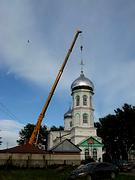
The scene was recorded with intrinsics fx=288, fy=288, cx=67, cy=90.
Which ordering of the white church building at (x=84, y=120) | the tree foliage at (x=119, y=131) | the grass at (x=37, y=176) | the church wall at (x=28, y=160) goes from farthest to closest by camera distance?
the tree foliage at (x=119, y=131), the white church building at (x=84, y=120), the church wall at (x=28, y=160), the grass at (x=37, y=176)

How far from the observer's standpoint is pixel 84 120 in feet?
206

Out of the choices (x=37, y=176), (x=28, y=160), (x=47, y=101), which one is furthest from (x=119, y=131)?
(x=37, y=176)

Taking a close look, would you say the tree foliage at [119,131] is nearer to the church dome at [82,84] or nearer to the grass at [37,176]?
the church dome at [82,84]

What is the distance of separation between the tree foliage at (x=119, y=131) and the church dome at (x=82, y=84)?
8967 mm

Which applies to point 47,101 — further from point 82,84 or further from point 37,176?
point 37,176

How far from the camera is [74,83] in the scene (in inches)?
2564

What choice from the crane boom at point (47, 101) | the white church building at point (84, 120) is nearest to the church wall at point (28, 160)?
the crane boom at point (47, 101)

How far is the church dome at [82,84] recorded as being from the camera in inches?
2501

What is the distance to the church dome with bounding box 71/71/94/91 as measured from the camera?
63.5 metres

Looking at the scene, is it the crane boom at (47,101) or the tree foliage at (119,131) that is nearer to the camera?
the crane boom at (47,101)

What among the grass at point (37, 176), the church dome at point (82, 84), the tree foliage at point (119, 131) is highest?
the church dome at point (82, 84)

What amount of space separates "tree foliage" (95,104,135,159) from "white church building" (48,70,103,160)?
640 centimetres

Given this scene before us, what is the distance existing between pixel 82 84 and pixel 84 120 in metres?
7.92

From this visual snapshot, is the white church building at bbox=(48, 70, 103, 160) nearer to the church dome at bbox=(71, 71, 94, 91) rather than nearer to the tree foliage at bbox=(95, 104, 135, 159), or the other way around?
the church dome at bbox=(71, 71, 94, 91)
